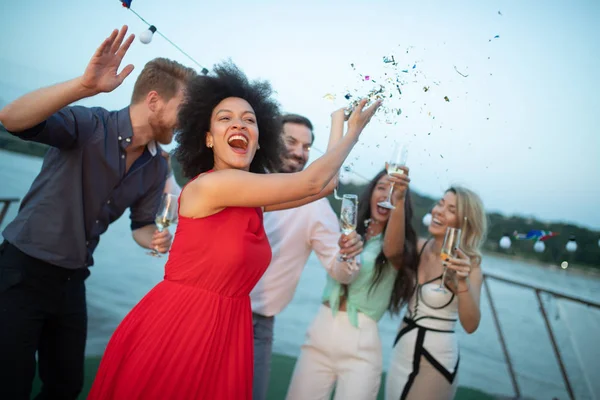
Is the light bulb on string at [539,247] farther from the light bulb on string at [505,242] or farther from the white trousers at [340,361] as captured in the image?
the white trousers at [340,361]

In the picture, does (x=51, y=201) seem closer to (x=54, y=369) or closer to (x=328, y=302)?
(x=54, y=369)

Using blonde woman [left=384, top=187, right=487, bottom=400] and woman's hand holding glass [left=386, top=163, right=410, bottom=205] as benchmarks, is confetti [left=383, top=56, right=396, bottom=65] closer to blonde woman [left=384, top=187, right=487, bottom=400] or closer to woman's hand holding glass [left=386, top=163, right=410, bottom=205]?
woman's hand holding glass [left=386, top=163, right=410, bottom=205]

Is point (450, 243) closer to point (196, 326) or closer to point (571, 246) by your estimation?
point (571, 246)

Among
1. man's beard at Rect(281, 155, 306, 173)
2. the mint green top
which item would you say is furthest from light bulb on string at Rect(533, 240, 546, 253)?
man's beard at Rect(281, 155, 306, 173)

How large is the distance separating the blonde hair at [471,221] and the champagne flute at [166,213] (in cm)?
238

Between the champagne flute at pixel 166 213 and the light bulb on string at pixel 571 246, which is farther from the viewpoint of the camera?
the light bulb on string at pixel 571 246

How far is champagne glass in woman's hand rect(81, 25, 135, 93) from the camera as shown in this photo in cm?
209

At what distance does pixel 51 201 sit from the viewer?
2623 millimetres

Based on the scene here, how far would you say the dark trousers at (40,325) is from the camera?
244cm

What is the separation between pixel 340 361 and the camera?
3.23m

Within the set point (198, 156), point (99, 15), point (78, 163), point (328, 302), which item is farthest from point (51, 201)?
point (328, 302)

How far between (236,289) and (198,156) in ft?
3.01

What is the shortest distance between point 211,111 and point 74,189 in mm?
977

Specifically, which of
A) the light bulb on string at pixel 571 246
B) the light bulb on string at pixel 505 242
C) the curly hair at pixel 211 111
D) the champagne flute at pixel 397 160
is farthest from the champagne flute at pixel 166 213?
the light bulb on string at pixel 571 246
